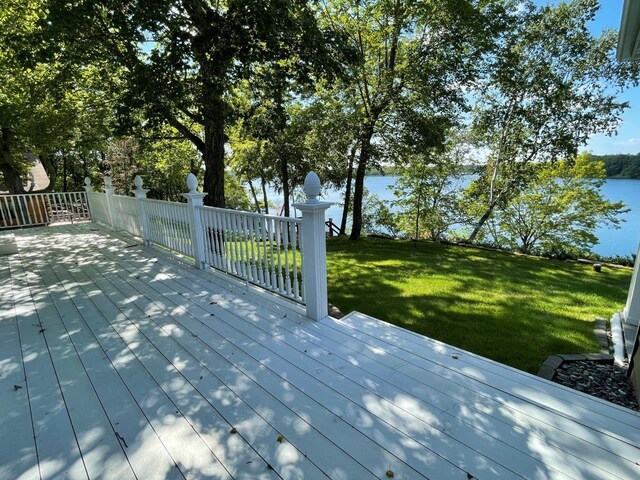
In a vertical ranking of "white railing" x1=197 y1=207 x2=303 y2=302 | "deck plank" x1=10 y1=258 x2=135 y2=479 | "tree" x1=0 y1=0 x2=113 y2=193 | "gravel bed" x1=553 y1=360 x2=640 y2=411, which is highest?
"tree" x1=0 y1=0 x2=113 y2=193

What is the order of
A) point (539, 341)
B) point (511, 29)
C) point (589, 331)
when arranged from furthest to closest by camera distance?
point (511, 29) < point (589, 331) < point (539, 341)

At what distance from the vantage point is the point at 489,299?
4.41 meters

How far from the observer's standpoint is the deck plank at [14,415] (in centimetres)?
155

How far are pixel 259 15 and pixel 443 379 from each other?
4312mm

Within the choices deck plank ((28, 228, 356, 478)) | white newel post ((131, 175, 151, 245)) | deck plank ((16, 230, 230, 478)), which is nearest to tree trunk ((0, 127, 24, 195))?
white newel post ((131, 175, 151, 245))

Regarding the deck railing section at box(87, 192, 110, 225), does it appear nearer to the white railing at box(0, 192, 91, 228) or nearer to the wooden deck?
the white railing at box(0, 192, 91, 228)

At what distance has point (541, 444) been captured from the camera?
5.46 ft

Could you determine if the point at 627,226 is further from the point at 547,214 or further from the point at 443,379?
the point at 443,379

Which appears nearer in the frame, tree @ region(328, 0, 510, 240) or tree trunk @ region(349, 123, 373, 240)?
tree @ region(328, 0, 510, 240)

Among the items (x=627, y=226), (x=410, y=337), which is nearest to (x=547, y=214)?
(x=627, y=226)

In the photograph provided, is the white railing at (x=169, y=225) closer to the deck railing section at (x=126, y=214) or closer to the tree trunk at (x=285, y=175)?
the deck railing section at (x=126, y=214)

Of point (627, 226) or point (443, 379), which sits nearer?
point (443, 379)

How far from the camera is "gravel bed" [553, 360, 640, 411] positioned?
7.45 ft

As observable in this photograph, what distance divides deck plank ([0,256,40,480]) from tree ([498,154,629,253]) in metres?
14.0
